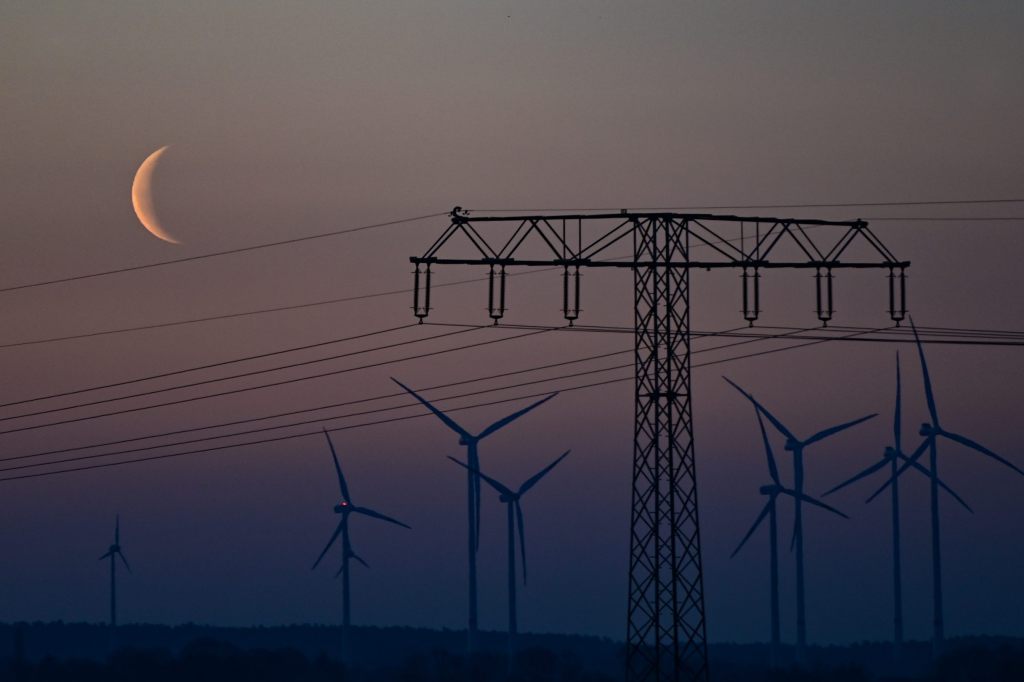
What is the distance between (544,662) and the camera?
158 metres

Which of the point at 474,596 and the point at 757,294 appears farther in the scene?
the point at 474,596

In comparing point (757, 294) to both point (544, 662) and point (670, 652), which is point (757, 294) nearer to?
point (670, 652)

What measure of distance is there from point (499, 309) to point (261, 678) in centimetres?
11022

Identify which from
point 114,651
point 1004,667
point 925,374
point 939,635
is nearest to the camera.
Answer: point 925,374

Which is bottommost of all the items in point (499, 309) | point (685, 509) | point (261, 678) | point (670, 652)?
point (261, 678)

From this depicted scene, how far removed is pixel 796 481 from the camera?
117 metres

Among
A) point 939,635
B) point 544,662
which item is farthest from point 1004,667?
point 544,662

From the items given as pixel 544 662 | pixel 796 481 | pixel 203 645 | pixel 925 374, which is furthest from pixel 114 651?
pixel 925 374

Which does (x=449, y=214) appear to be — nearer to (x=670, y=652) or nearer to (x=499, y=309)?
(x=499, y=309)

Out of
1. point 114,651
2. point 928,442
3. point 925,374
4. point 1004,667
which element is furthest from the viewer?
point 114,651

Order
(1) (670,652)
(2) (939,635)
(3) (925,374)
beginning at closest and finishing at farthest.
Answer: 1. (1) (670,652)
2. (3) (925,374)
3. (2) (939,635)

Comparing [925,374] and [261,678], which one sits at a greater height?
[925,374]

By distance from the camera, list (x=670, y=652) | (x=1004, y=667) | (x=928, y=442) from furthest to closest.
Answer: (x=1004, y=667), (x=928, y=442), (x=670, y=652)

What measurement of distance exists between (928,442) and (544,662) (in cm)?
5543
